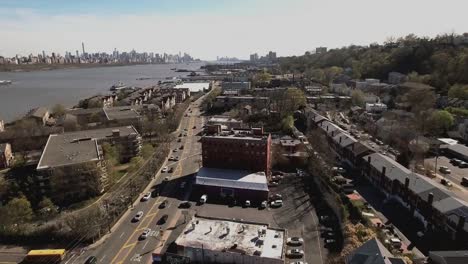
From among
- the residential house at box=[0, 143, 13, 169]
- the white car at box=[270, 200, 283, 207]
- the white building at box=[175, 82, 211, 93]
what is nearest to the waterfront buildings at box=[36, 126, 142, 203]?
the residential house at box=[0, 143, 13, 169]

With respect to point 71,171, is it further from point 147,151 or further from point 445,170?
point 445,170

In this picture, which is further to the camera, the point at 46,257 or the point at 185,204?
the point at 185,204

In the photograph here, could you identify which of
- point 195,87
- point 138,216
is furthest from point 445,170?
point 195,87

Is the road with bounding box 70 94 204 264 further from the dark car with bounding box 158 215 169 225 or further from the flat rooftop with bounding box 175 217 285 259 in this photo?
the flat rooftop with bounding box 175 217 285 259

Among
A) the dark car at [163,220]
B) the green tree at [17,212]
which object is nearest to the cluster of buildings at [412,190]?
the dark car at [163,220]

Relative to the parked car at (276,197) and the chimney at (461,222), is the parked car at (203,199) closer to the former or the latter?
the parked car at (276,197)
